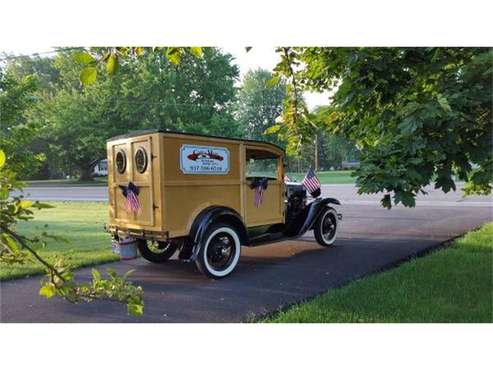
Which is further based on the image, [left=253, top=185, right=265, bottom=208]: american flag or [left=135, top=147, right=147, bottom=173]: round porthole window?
[left=253, top=185, right=265, bottom=208]: american flag

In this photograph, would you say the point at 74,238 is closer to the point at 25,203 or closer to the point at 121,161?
the point at 121,161

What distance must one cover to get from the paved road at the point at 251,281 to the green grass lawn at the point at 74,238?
372mm

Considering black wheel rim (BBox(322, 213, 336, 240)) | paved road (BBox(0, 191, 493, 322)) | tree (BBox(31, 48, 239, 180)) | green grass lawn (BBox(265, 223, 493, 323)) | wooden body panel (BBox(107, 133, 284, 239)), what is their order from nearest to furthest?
green grass lawn (BBox(265, 223, 493, 323))
paved road (BBox(0, 191, 493, 322))
wooden body panel (BBox(107, 133, 284, 239))
black wheel rim (BBox(322, 213, 336, 240))
tree (BBox(31, 48, 239, 180))

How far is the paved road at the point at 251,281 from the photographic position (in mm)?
3951

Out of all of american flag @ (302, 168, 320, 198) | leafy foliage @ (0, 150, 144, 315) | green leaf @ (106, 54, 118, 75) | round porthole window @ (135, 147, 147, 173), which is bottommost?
leafy foliage @ (0, 150, 144, 315)

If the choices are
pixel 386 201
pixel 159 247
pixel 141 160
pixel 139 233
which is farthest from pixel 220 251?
pixel 386 201

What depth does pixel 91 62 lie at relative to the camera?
1.61 meters

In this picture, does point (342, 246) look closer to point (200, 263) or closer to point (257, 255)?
point (257, 255)

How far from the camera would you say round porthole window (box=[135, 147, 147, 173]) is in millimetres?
5079

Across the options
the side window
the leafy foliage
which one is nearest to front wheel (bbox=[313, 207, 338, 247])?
the side window

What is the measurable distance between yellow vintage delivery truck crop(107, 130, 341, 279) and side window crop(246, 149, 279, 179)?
0.11ft

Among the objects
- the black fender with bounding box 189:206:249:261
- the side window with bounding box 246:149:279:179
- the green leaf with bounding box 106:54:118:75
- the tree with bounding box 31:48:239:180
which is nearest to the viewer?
the green leaf with bounding box 106:54:118:75

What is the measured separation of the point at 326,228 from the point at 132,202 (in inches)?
150

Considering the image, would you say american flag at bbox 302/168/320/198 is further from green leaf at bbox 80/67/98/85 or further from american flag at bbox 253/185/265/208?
green leaf at bbox 80/67/98/85
